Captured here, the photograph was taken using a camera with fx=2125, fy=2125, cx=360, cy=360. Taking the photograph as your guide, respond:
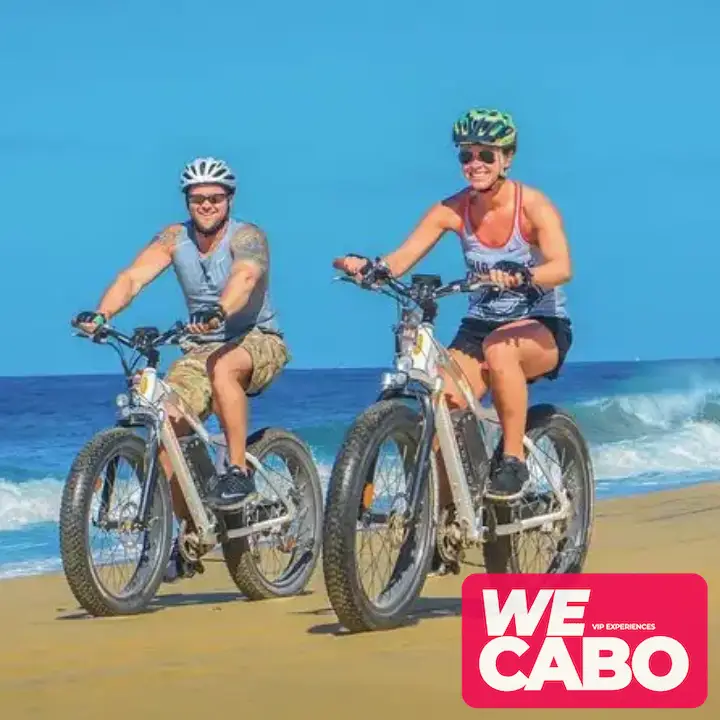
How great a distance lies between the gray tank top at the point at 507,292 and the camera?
8.77 metres

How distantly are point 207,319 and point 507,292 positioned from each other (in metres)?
1.31

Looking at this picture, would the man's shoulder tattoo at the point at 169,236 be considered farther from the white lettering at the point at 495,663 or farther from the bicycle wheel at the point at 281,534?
the white lettering at the point at 495,663

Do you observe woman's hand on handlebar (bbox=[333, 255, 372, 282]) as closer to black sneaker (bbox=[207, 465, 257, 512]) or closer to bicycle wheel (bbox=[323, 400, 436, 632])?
bicycle wheel (bbox=[323, 400, 436, 632])

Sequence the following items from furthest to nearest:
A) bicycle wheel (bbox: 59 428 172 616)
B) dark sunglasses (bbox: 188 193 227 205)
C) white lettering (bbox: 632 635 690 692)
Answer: dark sunglasses (bbox: 188 193 227 205), bicycle wheel (bbox: 59 428 172 616), white lettering (bbox: 632 635 690 692)

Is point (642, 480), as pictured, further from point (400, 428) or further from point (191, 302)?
point (400, 428)

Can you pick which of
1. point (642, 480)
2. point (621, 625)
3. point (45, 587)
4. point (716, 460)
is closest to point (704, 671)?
point (621, 625)

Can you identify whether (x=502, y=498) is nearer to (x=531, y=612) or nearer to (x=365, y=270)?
(x=531, y=612)

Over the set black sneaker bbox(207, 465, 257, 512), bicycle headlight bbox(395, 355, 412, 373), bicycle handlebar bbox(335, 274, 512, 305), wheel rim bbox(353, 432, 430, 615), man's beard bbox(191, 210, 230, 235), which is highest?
man's beard bbox(191, 210, 230, 235)

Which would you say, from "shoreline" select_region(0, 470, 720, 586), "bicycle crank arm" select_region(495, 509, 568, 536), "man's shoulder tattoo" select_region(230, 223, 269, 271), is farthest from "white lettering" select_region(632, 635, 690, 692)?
"shoreline" select_region(0, 470, 720, 586)

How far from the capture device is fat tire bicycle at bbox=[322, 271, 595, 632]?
7.80 m

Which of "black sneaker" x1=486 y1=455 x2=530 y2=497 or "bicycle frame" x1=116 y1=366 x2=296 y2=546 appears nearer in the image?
"black sneaker" x1=486 y1=455 x2=530 y2=497

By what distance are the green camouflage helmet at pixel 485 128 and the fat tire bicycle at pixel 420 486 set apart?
664 millimetres

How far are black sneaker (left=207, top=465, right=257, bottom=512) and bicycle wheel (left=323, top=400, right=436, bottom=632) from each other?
1.53 metres

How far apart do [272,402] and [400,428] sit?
1761 inches
